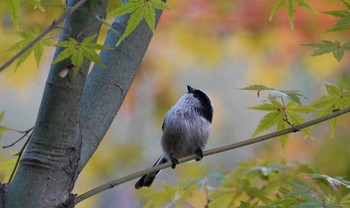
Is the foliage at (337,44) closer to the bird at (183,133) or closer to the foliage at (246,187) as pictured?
the foliage at (246,187)

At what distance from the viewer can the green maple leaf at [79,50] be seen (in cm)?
108

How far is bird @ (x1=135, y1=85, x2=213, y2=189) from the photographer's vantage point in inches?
68.6

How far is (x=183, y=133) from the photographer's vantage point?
1.75 meters

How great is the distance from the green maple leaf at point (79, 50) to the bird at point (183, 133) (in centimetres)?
68

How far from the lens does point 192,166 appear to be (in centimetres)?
320

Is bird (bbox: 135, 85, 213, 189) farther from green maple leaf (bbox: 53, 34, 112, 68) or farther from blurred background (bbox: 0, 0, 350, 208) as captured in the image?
blurred background (bbox: 0, 0, 350, 208)

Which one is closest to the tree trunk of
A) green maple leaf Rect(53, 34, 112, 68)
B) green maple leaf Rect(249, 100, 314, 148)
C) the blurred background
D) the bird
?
green maple leaf Rect(53, 34, 112, 68)

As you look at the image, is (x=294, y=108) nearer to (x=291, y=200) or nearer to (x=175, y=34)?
(x=291, y=200)

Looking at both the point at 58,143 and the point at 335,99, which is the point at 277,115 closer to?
the point at 335,99

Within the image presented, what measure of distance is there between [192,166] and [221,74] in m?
3.10

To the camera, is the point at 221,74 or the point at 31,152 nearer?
the point at 31,152

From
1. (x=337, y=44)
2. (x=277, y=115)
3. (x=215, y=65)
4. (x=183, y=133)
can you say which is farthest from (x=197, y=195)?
(x=215, y=65)

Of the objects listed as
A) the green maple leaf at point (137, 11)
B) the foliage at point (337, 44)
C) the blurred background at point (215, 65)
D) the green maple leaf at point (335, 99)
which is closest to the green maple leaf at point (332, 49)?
the foliage at point (337, 44)

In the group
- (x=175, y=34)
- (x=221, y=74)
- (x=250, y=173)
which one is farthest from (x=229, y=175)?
(x=221, y=74)
